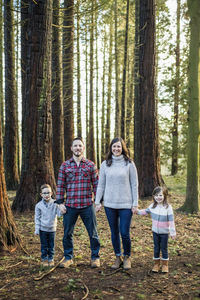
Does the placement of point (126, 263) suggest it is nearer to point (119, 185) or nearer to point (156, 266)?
point (156, 266)

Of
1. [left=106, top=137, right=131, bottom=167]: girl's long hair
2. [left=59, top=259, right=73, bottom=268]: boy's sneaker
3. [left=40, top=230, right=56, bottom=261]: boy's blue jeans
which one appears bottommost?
[left=59, top=259, right=73, bottom=268]: boy's sneaker

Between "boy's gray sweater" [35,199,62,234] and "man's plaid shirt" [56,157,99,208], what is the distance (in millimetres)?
153

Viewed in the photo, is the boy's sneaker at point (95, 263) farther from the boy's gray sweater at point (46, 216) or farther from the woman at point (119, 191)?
the boy's gray sweater at point (46, 216)

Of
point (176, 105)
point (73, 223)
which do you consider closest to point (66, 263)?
point (73, 223)

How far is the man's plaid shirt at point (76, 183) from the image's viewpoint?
4.84 metres

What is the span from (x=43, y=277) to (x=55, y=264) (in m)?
0.56

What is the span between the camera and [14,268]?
479cm

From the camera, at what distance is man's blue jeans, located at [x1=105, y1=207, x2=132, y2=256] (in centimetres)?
481

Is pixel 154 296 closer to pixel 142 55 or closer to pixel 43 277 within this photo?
pixel 43 277

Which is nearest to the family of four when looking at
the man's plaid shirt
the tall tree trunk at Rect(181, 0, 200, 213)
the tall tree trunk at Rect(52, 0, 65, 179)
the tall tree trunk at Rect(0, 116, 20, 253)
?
the man's plaid shirt

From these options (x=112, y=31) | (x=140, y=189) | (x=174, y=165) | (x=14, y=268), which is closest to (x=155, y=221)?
(x=14, y=268)

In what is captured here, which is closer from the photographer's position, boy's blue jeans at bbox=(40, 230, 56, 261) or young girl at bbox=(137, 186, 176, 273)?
young girl at bbox=(137, 186, 176, 273)

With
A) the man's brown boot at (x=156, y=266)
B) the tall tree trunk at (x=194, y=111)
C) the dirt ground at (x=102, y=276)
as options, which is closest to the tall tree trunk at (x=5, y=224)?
the dirt ground at (x=102, y=276)

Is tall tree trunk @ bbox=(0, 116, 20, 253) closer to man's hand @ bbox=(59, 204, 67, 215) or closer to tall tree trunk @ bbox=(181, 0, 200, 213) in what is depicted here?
man's hand @ bbox=(59, 204, 67, 215)
